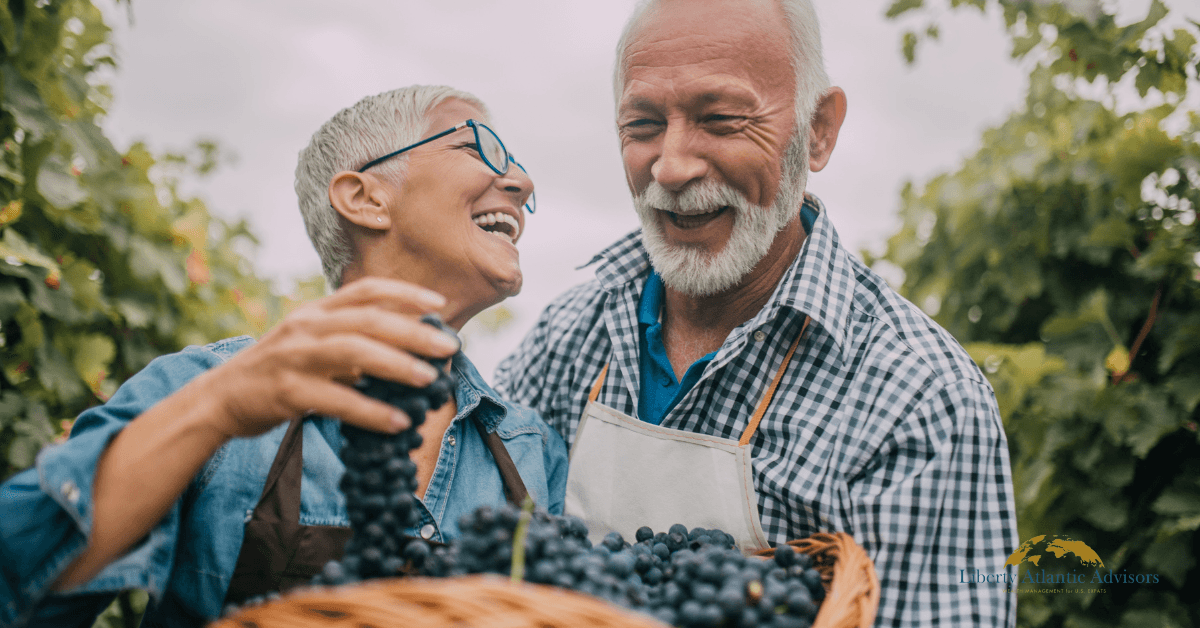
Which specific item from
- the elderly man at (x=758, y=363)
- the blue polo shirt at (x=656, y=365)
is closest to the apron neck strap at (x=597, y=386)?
the elderly man at (x=758, y=363)

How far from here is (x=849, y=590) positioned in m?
1.33

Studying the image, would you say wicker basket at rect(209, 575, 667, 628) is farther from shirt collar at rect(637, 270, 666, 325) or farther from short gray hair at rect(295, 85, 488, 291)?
shirt collar at rect(637, 270, 666, 325)

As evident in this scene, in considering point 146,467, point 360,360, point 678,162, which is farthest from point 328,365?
point 678,162

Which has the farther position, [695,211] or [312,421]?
[695,211]

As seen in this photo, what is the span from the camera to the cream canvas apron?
194 cm

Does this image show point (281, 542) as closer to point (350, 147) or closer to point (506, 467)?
point (506, 467)

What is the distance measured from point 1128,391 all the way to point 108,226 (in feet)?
12.1

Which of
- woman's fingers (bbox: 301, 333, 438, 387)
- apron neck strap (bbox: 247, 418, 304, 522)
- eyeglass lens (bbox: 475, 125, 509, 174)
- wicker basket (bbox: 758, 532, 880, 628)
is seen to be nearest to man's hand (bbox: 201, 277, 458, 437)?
woman's fingers (bbox: 301, 333, 438, 387)

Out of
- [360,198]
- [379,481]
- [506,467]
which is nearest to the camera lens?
[379,481]

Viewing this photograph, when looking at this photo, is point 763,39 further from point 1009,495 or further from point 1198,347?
point 1198,347

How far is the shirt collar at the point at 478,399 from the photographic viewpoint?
210 centimetres

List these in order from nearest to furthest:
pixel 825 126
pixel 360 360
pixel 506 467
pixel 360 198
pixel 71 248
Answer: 1. pixel 360 360
2. pixel 506 467
3. pixel 360 198
4. pixel 825 126
5. pixel 71 248

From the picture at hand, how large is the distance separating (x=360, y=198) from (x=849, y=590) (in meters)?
1.57

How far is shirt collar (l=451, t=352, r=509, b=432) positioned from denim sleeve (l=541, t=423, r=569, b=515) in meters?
0.21
